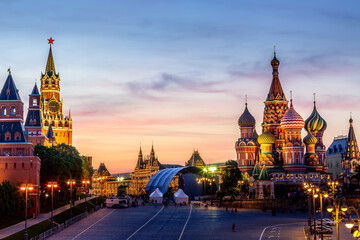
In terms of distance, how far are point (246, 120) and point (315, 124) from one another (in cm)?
1644

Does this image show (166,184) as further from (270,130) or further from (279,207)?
(279,207)

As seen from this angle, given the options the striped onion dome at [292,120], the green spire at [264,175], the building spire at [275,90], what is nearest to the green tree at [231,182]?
the green spire at [264,175]

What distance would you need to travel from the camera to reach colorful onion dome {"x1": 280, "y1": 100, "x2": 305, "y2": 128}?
448 ft

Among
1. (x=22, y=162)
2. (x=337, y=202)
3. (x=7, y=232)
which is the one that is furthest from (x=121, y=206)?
(x=337, y=202)

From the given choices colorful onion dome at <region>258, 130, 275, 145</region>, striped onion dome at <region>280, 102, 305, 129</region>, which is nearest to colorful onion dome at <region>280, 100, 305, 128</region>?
striped onion dome at <region>280, 102, 305, 129</region>

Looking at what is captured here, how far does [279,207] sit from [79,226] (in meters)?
50.1

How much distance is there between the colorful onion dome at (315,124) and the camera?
147m

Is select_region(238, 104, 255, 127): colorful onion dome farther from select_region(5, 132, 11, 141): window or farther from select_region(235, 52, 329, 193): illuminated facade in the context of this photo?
select_region(5, 132, 11, 141): window

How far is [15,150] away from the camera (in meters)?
92.1

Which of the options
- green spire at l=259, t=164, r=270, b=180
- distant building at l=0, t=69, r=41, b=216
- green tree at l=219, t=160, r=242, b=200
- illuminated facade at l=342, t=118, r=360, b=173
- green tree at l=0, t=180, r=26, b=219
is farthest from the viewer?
illuminated facade at l=342, t=118, r=360, b=173

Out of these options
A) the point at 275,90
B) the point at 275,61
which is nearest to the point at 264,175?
the point at 275,90

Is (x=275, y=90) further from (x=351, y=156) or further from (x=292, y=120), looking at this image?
(x=351, y=156)

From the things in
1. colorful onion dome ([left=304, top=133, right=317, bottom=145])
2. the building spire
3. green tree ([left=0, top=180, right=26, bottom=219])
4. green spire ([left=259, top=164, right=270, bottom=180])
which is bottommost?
green tree ([left=0, top=180, right=26, bottom=219])

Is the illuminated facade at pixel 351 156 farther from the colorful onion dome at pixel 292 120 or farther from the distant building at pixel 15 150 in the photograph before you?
the distant building at pixel 15 150
